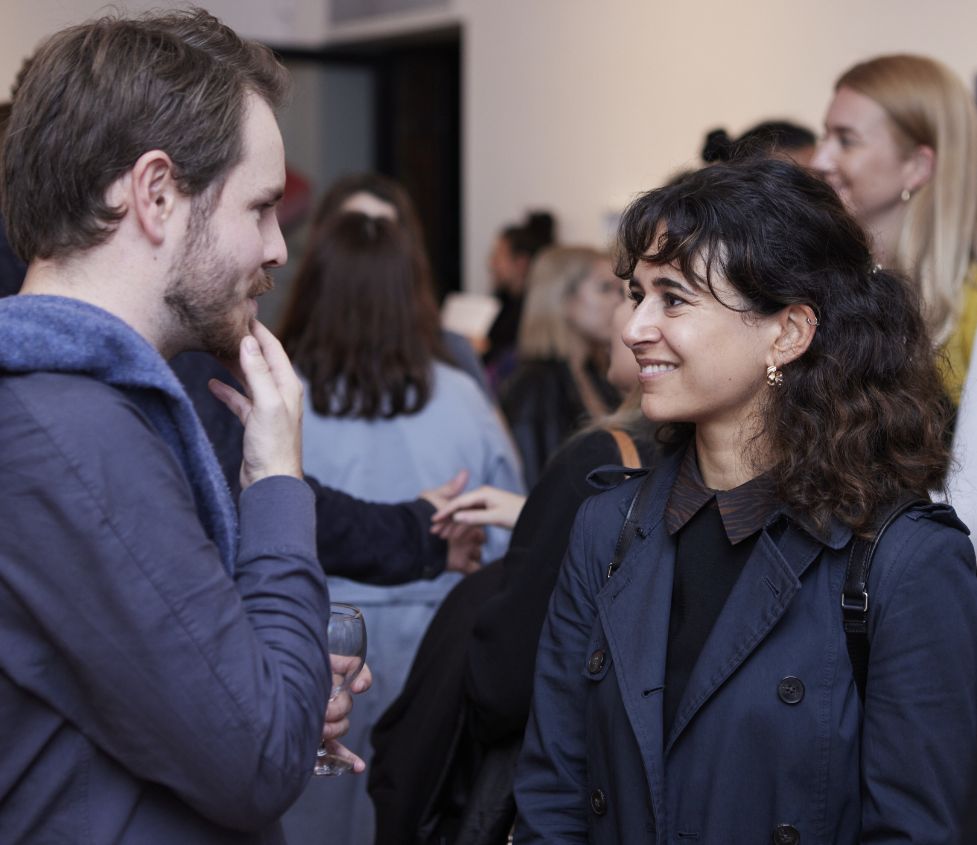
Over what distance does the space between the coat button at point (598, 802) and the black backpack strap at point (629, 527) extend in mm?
313

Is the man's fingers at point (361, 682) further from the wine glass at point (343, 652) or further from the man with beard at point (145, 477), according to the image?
the man with beard at point (145, 477)

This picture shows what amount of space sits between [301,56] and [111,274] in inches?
372

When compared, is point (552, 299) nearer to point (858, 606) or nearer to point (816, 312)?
point (816, 312)

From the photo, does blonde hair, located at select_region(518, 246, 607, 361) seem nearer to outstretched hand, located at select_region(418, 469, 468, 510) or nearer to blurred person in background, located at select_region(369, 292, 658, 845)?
outstretched hand, located at select_region(418, 469, 468, 510)

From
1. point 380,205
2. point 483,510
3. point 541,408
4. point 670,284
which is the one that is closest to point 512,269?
Result: point 541,408

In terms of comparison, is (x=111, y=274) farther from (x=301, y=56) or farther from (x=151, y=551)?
(x=301, y=56)

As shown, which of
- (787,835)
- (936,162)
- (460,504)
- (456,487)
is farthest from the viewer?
(936,162)

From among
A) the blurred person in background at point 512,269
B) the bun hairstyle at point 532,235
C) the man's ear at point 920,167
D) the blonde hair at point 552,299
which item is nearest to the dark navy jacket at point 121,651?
the man's ear at point 920,167

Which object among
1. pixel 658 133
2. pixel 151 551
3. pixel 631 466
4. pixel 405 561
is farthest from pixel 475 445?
pixel 658 133

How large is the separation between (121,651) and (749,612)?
87cm

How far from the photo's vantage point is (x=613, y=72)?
8484 millimetres

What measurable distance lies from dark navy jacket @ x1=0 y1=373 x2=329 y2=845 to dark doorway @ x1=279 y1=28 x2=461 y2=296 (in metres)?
9.77

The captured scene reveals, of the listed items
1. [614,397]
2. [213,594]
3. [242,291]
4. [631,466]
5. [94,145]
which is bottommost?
[614,397]

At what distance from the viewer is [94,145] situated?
4.22 ft
